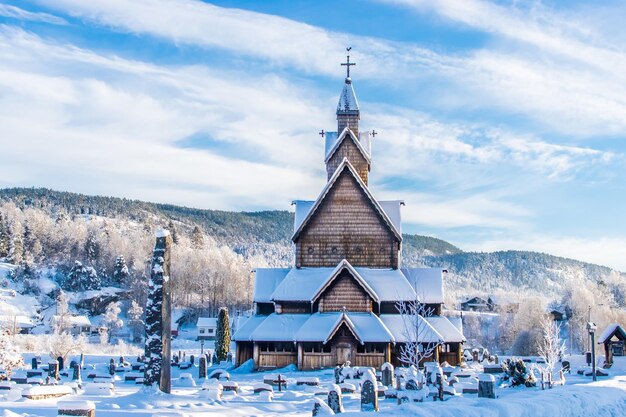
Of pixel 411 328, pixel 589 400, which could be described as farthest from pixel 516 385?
pixel 589 400

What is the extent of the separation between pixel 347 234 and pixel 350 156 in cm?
597

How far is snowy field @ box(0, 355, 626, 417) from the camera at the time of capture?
10336 mm

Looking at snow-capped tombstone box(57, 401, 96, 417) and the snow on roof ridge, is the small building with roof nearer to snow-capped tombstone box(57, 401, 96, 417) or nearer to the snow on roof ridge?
the snow on roof ridge

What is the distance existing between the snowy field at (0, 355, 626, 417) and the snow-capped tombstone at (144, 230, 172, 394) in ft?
1.78

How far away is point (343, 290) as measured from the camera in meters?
37.1

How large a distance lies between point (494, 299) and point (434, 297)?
122086 millimetres

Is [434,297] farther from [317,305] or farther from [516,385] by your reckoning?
[516,385]

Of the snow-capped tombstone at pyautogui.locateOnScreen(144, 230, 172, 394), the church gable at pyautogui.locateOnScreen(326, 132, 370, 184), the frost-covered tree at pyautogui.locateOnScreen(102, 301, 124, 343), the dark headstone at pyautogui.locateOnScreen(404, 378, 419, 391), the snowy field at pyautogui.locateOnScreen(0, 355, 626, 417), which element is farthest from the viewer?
the frost-covered tree at pyautogui.locateOnScreen(102, 301, 124, 343)

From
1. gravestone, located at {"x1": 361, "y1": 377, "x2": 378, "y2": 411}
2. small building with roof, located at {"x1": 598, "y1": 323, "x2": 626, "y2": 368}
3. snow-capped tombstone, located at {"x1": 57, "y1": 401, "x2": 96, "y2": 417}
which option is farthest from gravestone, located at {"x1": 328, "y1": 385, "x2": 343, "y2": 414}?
small building with roof, located at {"x1": 598, "y1": 323, "x2": 626, "y2": 368}

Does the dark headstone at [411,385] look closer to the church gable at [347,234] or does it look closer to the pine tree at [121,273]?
the church gable at [347,234]

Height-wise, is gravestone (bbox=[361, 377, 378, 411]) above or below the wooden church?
below

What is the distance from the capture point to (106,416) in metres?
15.7

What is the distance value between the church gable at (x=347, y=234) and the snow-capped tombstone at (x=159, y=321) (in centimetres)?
1986

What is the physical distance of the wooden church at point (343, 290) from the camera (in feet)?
117
